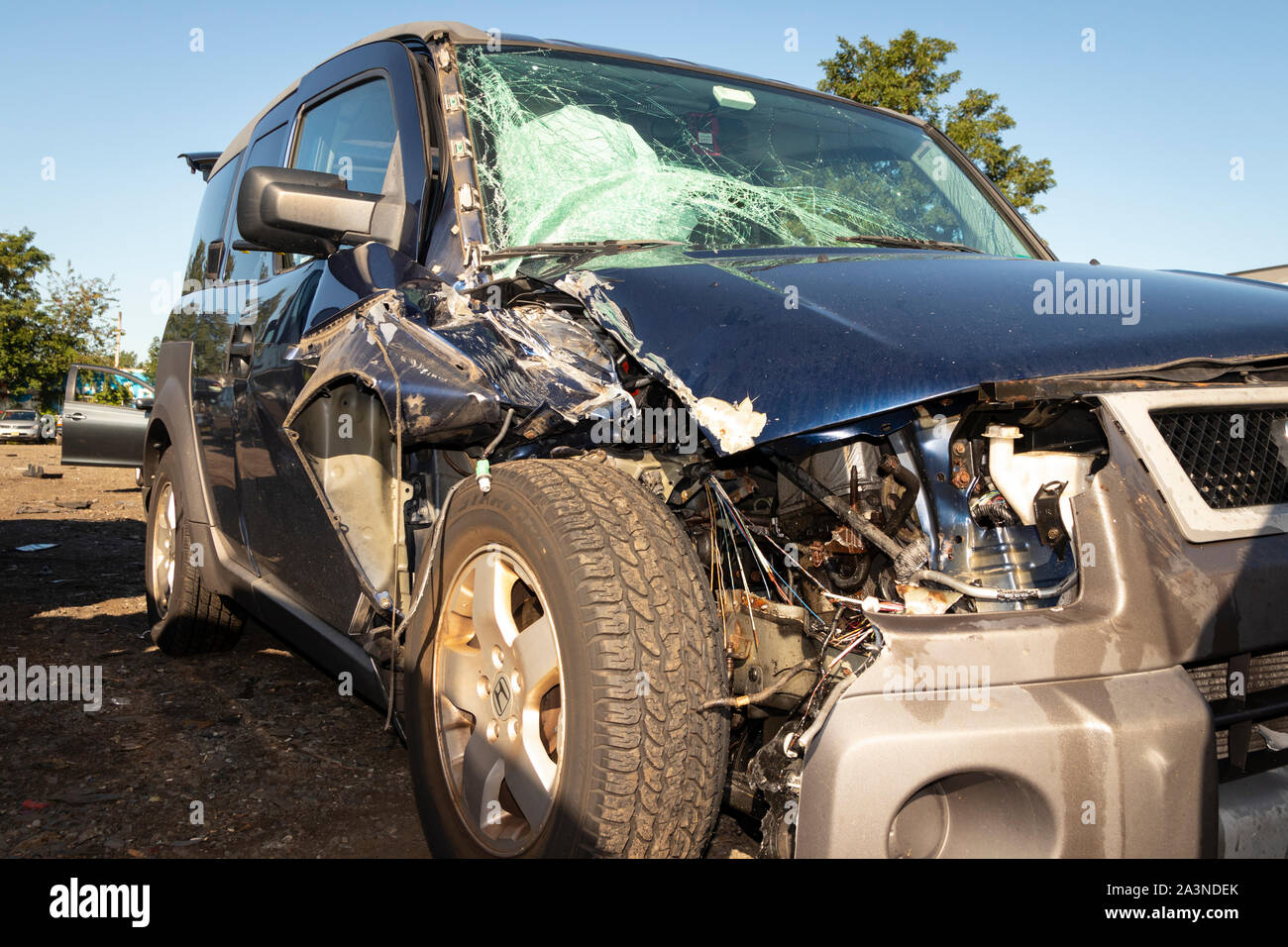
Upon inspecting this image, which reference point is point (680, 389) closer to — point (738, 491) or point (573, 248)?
point (738, 491)

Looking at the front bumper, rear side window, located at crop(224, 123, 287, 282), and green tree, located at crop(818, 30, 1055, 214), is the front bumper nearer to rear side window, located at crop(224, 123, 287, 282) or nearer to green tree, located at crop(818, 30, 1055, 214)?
rear side window, located at crop(224, 123, 287, 282)

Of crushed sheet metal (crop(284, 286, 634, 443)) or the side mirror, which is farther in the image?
the side mirror

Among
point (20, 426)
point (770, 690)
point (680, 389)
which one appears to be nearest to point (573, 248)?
point (680, 389)

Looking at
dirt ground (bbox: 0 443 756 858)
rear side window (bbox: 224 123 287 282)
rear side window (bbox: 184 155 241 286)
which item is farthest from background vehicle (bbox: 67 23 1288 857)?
rear side window (bbox: 184 155 241 286)

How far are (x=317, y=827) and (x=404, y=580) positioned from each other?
33.5 inches

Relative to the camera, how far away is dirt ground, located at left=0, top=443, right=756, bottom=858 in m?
2.78

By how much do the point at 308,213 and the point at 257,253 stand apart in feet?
4.62

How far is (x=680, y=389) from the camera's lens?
187cm

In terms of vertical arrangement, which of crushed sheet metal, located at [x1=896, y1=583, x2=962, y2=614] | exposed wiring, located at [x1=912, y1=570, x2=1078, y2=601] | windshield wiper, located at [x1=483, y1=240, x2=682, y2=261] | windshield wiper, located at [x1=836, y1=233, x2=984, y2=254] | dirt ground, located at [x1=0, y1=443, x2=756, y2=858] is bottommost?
dirt ground, located at [x1=0, y1=443, x2=756, y2=858]

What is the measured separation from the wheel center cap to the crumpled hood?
772 mm

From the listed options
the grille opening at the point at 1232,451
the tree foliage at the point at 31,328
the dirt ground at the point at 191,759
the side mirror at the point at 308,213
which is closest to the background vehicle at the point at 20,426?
the tree foliage at the point at 31,328

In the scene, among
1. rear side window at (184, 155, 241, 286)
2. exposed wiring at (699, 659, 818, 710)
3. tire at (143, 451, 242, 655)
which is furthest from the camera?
rear side window at (184, 155, 241, 286)
